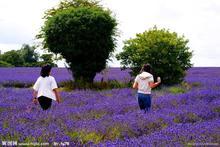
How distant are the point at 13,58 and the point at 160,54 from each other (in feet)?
147

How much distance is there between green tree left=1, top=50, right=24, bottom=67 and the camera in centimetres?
6469

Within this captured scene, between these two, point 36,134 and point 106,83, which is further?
point 106,83

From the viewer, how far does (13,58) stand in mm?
65938

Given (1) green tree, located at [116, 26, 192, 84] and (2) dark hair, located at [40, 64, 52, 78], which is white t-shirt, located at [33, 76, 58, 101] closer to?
(2) dark hair, located at [40, 64, 52, 78]

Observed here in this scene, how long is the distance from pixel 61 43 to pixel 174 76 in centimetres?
500

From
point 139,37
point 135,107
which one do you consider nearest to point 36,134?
point 135,107

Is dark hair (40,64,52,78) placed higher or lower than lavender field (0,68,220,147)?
higher

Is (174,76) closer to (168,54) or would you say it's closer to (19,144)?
(168,54)

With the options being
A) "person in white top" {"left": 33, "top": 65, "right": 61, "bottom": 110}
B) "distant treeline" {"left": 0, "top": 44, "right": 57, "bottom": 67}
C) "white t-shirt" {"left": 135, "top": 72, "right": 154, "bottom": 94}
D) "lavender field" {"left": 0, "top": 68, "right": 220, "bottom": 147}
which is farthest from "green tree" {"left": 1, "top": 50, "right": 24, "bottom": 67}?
"person in white top" {"left": 33, "top": 65, "right": 61, "bottom": 110}

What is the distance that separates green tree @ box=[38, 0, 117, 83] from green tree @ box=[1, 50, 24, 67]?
135 feet

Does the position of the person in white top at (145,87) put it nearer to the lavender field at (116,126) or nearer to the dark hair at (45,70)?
the lavender field at (116,126)

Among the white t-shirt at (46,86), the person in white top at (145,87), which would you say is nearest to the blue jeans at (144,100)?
the person in white top at (145,87)

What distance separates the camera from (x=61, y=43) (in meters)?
23.4

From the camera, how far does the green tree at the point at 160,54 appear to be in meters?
23.1
